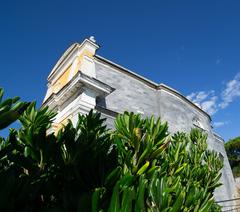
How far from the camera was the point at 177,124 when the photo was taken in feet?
37.9

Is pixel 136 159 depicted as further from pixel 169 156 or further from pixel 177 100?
pixel 177 100

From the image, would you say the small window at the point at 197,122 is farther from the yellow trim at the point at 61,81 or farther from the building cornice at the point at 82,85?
the yellow trim at the point at 61,81

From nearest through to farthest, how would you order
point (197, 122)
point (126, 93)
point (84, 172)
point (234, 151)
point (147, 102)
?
point (84, 172) → point (126, 93) → point (147, 102) → point (197, 122) → point (234, 151)

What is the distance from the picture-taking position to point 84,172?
2164 millimetres

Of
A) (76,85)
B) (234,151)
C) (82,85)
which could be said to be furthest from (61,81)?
(234,151)

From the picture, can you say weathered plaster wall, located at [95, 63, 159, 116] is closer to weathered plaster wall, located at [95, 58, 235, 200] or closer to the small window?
weathered plaster wall, located at [95, 58, 235, 200]

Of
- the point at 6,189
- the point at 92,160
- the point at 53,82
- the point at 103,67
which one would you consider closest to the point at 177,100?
the point at 103,67

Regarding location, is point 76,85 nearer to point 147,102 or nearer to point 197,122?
point 147,102

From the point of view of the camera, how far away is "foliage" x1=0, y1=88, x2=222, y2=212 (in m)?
1.55

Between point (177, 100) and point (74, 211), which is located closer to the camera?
point (74, 211)

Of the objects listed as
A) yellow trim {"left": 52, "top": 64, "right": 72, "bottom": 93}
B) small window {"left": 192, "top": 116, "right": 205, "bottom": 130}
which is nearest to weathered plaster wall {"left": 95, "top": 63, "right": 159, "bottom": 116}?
yellow trim {"left": 52, "top": 64, "right": 72, "bottom": 93}

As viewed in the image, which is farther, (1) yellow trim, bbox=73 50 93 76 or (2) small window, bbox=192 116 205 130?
(2) small window, bbox=192 116 205 130

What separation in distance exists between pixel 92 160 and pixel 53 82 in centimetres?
1048

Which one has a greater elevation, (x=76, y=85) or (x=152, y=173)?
(x=76, y=85)
